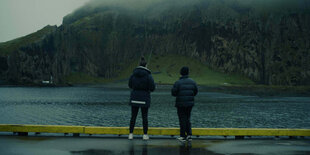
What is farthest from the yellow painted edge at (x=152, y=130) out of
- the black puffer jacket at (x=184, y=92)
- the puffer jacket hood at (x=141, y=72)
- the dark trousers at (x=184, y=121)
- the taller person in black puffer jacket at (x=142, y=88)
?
the puffer jacket hood at (x=141, y=72)

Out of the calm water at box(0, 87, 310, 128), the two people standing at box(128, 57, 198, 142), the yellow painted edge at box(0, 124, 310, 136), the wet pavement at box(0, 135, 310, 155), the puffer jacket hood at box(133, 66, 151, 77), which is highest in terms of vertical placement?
the puffer jacket hood at box(133, 66, 151, 77)

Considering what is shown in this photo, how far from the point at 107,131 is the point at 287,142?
27.6ft

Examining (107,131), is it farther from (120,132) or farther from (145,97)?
(145,97)

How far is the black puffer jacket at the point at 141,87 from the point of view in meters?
13.1

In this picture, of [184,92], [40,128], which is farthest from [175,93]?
[40,128]

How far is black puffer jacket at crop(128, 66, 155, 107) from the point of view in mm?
13078

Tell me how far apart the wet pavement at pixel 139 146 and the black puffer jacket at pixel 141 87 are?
1.78m

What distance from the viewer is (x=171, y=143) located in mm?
12844

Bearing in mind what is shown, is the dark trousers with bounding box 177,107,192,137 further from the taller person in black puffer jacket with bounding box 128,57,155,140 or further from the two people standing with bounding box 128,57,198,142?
the taller person in black puffer jacket with bounding box 128,57,155,140

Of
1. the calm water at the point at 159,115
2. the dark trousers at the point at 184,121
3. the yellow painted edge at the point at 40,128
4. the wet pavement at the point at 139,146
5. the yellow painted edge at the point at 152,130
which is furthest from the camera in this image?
the calm water at the point at 159,115

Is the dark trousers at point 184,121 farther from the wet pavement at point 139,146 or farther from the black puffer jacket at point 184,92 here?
the wet pavement at point 139,146

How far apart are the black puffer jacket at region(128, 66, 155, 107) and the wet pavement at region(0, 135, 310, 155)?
1777 mm

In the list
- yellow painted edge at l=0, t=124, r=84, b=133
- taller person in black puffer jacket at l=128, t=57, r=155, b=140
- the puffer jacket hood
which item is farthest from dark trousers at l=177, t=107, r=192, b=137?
yellow painted edge at l=0, t=124, r=84, b=133

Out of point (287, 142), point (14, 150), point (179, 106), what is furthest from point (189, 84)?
point (14, 150)
